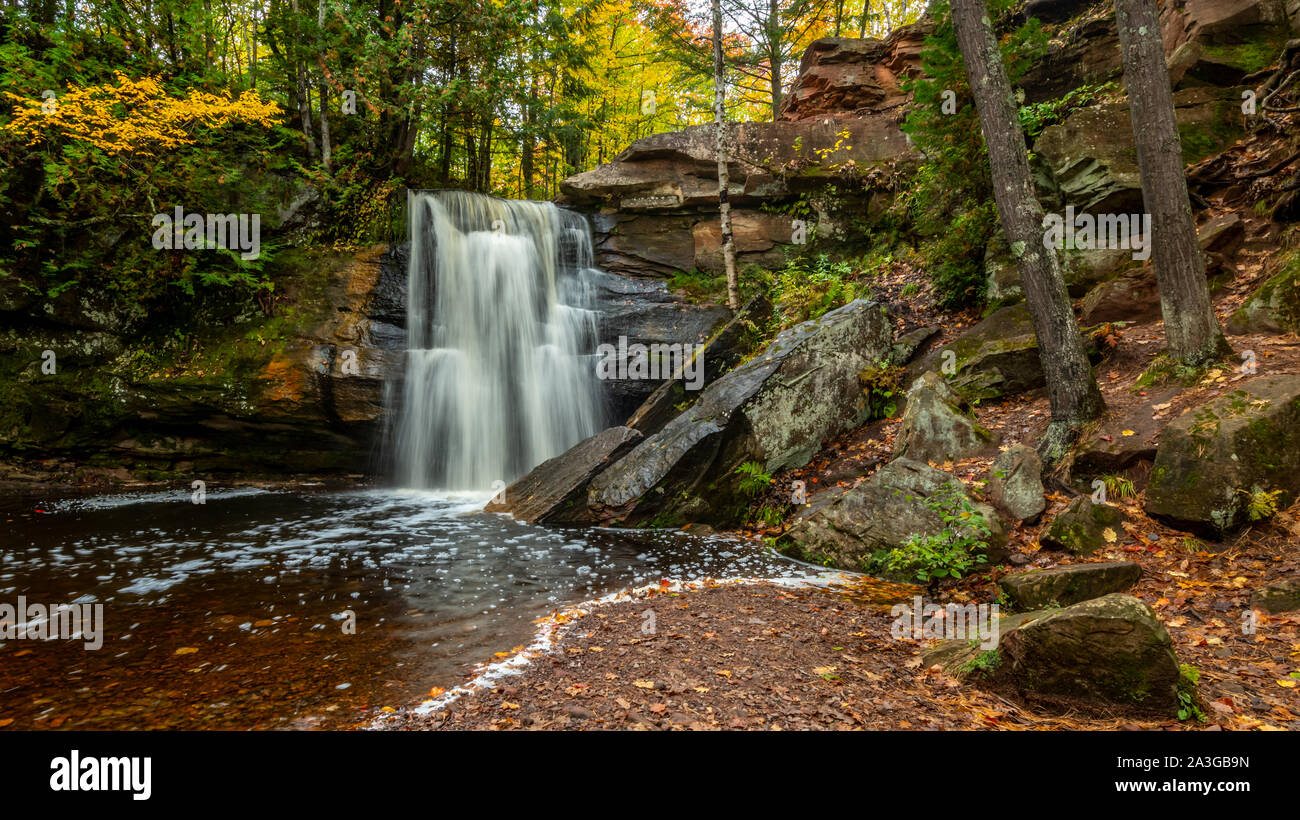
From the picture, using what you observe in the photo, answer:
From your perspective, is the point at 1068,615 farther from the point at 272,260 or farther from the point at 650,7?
the point at 650,7

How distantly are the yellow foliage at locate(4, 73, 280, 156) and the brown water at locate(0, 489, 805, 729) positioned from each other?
6565mm

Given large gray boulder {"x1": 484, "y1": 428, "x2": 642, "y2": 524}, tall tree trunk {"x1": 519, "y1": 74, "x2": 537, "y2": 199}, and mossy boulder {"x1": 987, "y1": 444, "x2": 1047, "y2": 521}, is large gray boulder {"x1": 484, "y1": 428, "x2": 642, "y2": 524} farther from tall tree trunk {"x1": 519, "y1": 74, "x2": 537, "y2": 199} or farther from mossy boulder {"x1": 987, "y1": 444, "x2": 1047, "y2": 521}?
tall tree trunk {"x1": 519, "y1": 74, "x2": 537, "y2": 199}

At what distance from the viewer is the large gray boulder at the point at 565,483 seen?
8.76 metres

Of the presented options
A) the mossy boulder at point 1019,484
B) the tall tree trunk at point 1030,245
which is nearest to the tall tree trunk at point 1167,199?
the tall tree trunk at point 1030,245

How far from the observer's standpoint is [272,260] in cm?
1219

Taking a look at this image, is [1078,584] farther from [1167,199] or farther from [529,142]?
[529,142]

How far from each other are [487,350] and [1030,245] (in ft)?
35.1

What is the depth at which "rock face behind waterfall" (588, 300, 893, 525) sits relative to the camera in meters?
8.41

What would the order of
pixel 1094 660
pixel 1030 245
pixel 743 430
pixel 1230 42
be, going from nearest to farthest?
pixel 1094 660 → pixel 1030 245 → pixel 743 430 → pixel 1230 42

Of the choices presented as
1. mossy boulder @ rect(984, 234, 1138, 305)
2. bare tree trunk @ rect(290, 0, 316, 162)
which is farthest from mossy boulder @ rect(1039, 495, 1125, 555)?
bare tree trunk @ rect(290, 0, 316, 162)

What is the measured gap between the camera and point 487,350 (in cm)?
1328

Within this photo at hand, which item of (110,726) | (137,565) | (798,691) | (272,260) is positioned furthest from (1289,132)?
(272,260)

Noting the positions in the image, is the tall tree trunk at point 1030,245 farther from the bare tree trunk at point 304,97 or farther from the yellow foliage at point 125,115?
the bare tree trunk at point 304,97

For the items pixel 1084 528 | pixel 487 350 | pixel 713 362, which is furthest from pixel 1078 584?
pixel 487 350
